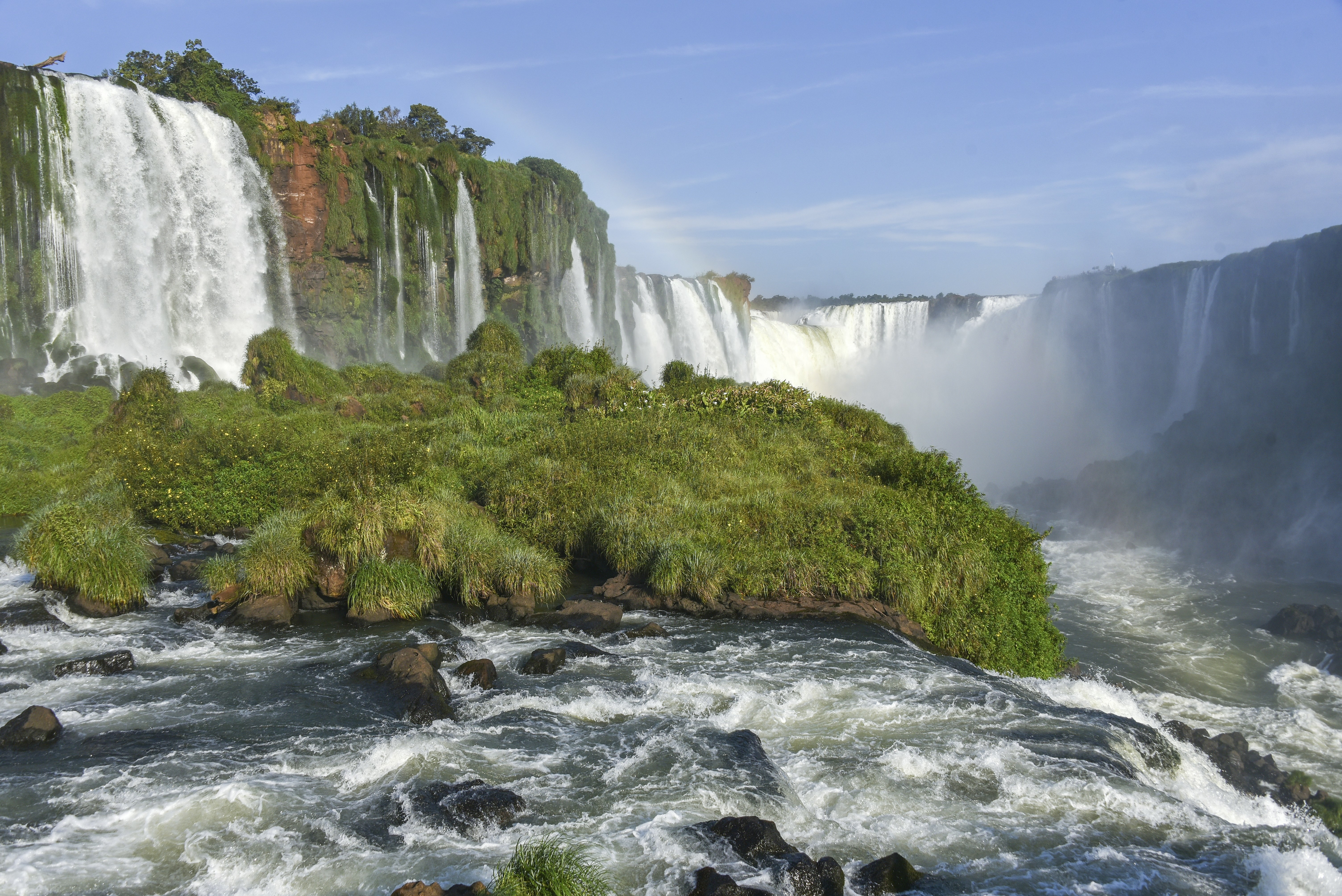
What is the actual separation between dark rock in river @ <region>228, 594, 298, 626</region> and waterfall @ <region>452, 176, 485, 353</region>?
34.2 m

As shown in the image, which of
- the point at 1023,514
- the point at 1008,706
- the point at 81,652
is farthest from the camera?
the point at 1023,514

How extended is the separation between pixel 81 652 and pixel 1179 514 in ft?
140

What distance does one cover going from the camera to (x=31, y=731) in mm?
8000

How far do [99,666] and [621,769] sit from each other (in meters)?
6.54

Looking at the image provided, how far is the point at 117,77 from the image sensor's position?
38.3m

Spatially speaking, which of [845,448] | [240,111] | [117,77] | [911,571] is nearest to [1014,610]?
[911,571]

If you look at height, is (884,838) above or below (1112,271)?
below

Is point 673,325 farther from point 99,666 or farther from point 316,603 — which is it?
point 99,666

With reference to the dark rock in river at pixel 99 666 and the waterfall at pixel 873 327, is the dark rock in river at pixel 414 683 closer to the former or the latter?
the dark rock in river at pixel 99 666

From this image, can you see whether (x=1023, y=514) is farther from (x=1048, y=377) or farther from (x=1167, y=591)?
(x=1048, y=377)

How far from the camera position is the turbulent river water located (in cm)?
640

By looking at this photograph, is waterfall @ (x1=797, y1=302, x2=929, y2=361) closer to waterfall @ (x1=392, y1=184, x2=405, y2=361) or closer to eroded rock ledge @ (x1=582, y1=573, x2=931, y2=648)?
waterfall @ (x1=392, y1=184, x2=405, y2=361)

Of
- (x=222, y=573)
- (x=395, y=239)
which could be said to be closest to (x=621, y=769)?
(x=222, y=573)

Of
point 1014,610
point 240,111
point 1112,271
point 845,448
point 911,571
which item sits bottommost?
point 1014,610
